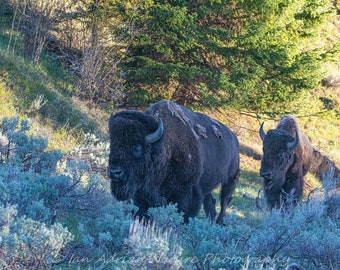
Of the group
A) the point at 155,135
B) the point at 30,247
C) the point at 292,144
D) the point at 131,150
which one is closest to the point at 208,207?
the point at 292,144

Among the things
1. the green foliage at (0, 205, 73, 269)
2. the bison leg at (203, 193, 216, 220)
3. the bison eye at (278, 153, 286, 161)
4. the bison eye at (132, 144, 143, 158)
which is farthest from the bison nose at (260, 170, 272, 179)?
the green foliage at (0, 205, 73, 269)

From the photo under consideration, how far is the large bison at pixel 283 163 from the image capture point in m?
10.8

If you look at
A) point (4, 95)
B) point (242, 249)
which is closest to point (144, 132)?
point (242, 249)

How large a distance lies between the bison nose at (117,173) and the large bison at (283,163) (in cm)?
454

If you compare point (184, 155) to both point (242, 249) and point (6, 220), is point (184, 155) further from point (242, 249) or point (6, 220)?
point (6, 220)

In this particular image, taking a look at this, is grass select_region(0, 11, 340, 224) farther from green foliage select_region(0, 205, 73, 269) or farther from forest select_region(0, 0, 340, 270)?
green foliage select_region(0, 205, 73, 269)

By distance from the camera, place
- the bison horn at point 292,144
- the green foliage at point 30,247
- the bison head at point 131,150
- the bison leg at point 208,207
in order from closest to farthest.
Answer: the green foliage at point 30,247, the bison head at point 131,150, the bison leg at point 208,207, the bison horn at point 292,144

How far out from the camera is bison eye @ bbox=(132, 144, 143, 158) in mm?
6708

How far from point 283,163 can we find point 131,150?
17.3ft

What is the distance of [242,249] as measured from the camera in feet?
16.8

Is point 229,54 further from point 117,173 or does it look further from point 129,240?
point 129,240

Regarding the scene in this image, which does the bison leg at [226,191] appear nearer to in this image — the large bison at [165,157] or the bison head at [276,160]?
the bison head at [276,160]

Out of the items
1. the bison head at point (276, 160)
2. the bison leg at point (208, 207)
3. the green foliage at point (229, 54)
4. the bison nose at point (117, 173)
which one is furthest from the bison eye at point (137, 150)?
the green foliage at point (229, 54)

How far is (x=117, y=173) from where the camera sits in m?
6.41
